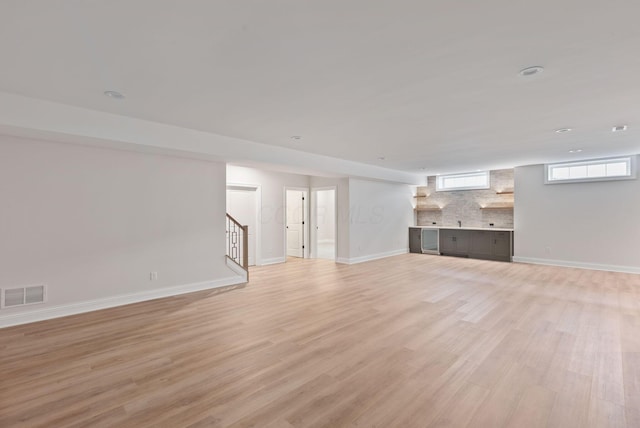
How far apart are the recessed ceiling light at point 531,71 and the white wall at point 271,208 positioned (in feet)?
20.0

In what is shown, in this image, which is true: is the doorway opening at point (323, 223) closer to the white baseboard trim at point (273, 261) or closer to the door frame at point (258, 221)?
the white baseboard trim at point (273, 261)

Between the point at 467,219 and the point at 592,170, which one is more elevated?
the point at 592,170

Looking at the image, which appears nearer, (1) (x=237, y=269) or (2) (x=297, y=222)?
(1) (x=237, y=269)

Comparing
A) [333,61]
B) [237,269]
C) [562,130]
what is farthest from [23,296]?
[562,130]

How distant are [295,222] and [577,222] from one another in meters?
7.24

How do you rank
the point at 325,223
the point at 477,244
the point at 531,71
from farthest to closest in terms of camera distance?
the point at 325,223, the point at 477,244, the point at 531,71

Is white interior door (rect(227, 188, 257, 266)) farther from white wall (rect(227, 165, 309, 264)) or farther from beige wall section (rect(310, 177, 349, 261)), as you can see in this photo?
beige wall section (rect(310, 177, 349, 261))

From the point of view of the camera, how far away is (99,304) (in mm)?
4238

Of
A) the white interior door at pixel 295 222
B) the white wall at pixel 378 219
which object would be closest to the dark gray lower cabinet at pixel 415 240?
the white wall at pixel 378 219

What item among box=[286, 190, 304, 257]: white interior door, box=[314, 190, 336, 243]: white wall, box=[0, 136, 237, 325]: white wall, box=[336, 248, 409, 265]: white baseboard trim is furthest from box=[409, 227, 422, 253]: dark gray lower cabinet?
box=[0, 136, 237, 325]: white wall

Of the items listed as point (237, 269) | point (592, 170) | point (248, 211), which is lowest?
point (237, 269)

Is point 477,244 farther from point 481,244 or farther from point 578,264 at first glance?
point 578,264

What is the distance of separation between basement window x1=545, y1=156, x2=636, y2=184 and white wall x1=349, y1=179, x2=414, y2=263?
390cm

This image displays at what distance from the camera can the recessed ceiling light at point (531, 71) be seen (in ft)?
8.50
